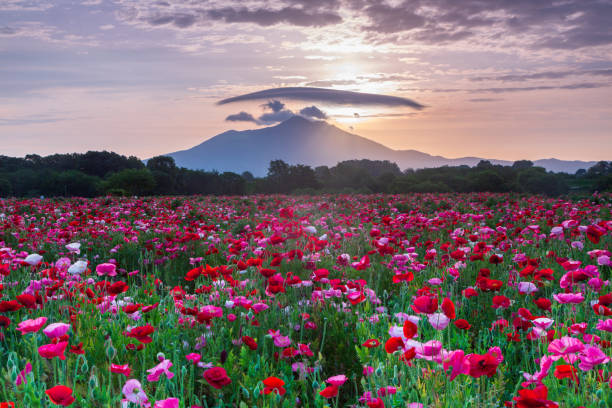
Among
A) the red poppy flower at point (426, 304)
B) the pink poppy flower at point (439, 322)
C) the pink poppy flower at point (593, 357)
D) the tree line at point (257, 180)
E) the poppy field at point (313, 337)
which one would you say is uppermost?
the tree line at point (257, 180)

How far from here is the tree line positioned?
3953cm

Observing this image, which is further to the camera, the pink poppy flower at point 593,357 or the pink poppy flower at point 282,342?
the pink poppy flower at point 282,342

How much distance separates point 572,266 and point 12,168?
277 feet

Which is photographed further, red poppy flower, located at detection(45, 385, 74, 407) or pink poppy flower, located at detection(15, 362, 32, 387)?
pink poppy flower, located at detection(15, 362, 32, 387)

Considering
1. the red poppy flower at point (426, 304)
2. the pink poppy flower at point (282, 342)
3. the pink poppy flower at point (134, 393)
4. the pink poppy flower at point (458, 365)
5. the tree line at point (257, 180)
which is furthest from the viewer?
the tree line at point (257, 180)

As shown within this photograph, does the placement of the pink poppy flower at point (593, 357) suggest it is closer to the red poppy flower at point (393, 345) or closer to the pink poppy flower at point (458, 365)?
the pink poppy flower at point (458, 365)

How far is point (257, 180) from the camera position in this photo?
6366 centimetres

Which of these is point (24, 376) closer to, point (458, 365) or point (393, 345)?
point (393, 345)

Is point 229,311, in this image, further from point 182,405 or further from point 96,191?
point 96,191

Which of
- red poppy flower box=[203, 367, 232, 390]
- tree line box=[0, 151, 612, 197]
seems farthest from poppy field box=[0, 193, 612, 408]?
tree line box=[0, 151, 612, 197]

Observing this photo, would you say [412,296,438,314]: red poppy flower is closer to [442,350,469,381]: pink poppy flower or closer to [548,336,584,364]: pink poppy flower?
[442,350,469,381]: pink poppy flower

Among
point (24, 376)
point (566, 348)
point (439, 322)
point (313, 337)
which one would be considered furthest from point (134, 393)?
point (566, 348)

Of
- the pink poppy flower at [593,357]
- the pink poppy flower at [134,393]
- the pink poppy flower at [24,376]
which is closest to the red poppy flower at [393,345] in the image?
the pink poppy flower at [593,357]

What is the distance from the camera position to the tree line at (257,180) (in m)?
39.5
